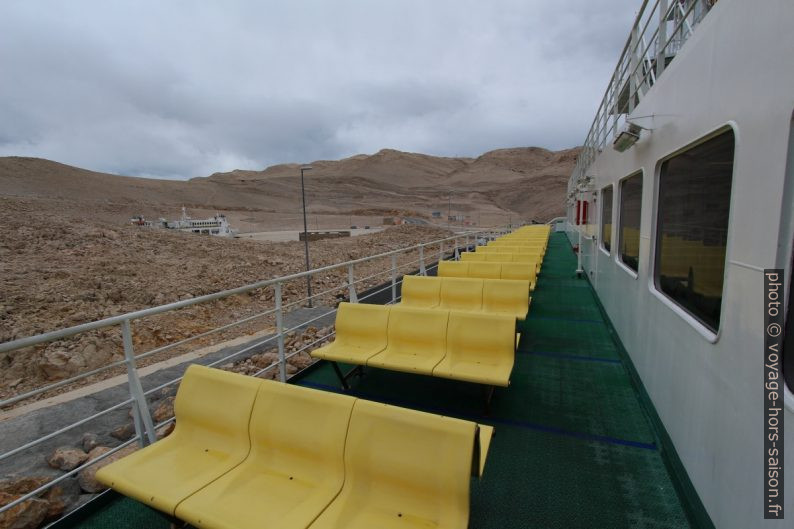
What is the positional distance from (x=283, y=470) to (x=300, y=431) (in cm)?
23

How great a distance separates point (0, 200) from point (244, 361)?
31.9 metres

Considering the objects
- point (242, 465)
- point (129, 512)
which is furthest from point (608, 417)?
point (129, 512)

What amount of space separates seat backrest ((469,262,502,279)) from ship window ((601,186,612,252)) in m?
1.68

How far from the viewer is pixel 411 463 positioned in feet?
5.44

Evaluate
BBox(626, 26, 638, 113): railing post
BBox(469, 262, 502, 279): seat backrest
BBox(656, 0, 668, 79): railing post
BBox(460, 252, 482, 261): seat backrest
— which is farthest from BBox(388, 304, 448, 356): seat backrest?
BBox(460, 252, 482, 261): seat backrest

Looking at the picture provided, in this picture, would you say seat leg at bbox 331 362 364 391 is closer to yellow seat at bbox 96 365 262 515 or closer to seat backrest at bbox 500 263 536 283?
yellow seat at bbox 96 365 262 515

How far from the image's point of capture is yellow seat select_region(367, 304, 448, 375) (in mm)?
3312

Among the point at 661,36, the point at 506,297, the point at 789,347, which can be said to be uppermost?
the point at 661,36

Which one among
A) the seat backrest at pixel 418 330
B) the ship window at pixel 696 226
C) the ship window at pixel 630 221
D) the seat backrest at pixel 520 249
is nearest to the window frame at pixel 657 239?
the ship window at pixel 696 226

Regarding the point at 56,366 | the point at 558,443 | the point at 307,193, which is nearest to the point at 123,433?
the point at 558,443

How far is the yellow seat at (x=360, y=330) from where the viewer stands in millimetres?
3568

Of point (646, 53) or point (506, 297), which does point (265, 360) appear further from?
point (646, 53)

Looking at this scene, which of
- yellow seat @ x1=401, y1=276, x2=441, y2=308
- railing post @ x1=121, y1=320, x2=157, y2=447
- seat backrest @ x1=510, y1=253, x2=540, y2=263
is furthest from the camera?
seat backrest @ x1=510, y1=253, x2=540, y2=263

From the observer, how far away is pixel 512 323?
3152 millimetres
